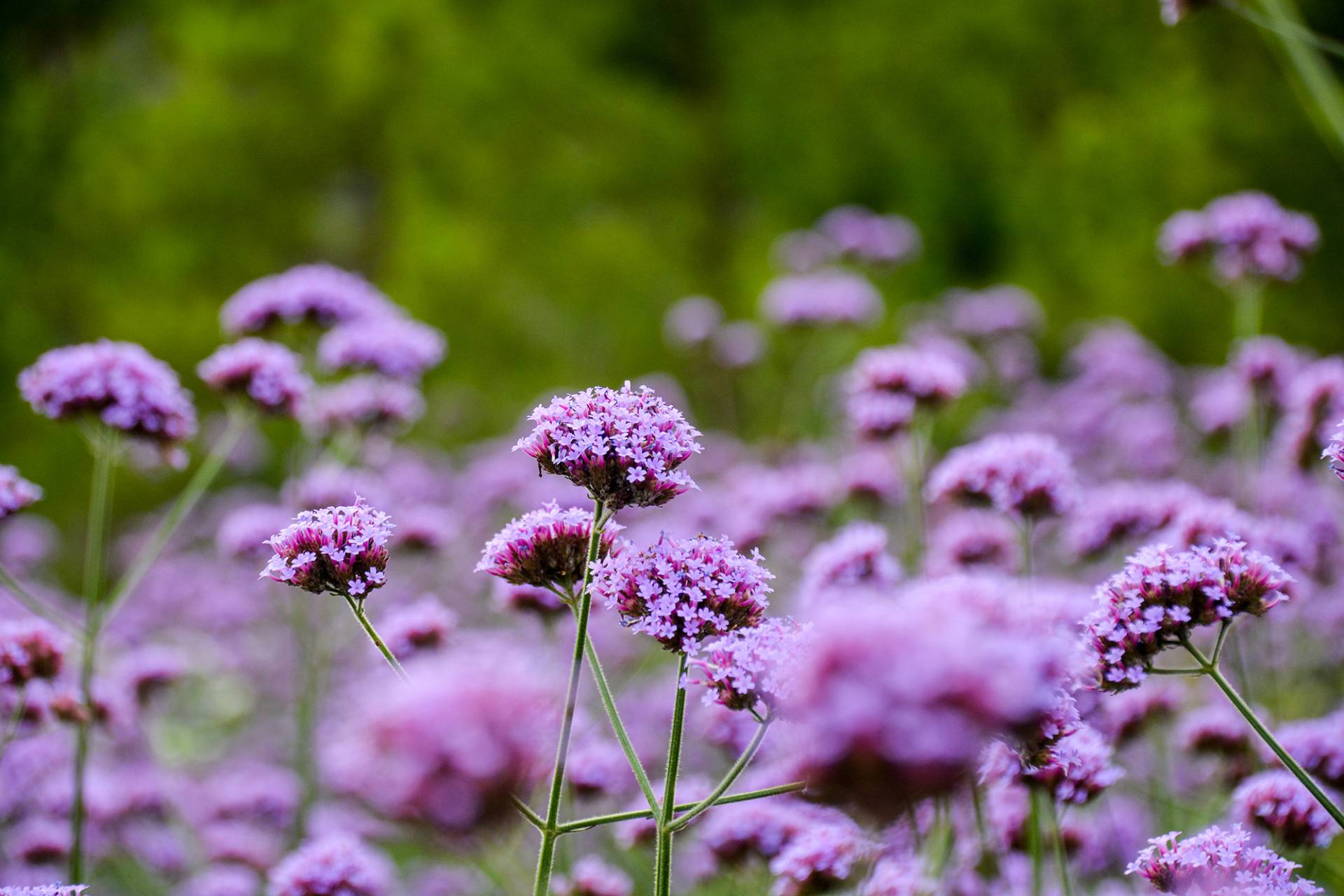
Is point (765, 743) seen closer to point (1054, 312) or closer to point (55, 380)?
point (55, 380)

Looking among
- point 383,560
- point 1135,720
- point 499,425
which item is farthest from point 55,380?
point 499,425

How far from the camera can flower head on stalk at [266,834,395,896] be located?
7.36 ft

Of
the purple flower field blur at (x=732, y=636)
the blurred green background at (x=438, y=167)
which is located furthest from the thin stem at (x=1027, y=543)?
the blurred green background at (x=438, y=167)

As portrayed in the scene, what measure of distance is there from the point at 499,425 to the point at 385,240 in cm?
293

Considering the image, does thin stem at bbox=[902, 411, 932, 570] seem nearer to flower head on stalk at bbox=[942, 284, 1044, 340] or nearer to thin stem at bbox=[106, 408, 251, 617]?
thin stem at bbox=[106, 408, 251, 617]

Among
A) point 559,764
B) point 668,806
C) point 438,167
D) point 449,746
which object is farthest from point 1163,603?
point 438,167

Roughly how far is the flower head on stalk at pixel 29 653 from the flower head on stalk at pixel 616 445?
1741 mm

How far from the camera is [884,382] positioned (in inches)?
140

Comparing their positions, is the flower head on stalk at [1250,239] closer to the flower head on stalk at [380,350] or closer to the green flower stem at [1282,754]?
the green flower stem at [1282,754]

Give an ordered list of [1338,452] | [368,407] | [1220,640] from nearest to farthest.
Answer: [1220,640], [1338,452], [368,407]

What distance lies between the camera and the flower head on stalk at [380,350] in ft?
12.0

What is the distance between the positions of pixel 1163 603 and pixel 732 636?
2.85ft

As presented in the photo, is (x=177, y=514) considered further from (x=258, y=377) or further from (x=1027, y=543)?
(x=1027, y=543)

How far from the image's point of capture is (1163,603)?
5.76 ft
